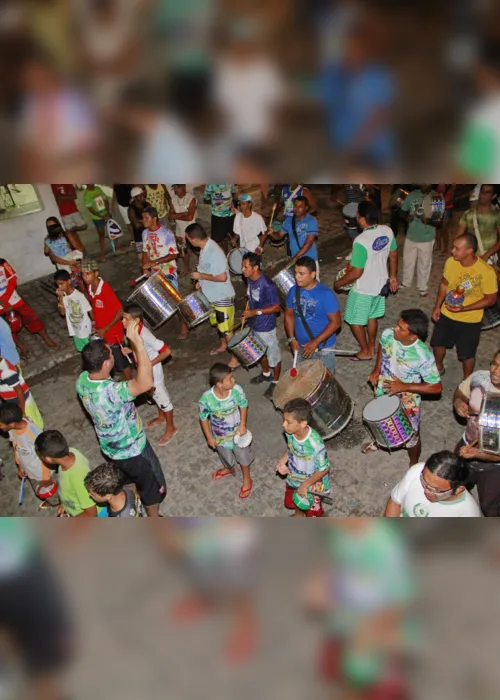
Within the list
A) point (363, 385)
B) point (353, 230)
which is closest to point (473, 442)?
point (363, 385)

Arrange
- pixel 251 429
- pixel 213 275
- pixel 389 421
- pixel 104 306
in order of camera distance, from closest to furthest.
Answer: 1. pixel 389 421
2. pixel 104 306
3. pixel 251 429
4. pixel 213 275

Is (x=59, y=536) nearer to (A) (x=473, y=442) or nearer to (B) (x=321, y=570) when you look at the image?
(B) (x=321, y=570)

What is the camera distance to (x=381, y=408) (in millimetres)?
4766

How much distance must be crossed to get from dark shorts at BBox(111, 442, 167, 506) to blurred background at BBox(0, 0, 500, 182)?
427 cm

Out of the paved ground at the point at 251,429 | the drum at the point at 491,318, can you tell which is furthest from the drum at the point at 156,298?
the drum at the point at 491,318

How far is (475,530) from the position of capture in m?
0.73

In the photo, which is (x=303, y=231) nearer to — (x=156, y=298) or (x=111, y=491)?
(x=156, y=298)

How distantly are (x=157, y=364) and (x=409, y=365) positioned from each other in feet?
8.14

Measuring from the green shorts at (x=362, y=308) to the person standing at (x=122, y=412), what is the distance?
3032 mm

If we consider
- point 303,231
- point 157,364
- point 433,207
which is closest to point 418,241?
point 433,207

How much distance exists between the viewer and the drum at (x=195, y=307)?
6.87 metres

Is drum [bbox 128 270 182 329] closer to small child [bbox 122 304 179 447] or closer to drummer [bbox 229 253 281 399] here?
small child [bbox 122 304 179 447]

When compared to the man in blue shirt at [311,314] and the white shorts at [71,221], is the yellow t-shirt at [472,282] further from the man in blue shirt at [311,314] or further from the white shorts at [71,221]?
the white shorts at [71,221]

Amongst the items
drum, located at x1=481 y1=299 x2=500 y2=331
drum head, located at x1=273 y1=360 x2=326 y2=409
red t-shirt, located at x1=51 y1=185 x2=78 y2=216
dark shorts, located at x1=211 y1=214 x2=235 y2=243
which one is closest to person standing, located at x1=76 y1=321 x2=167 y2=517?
drum head, located at x1=273 y1=360 x2=326 y2=409
